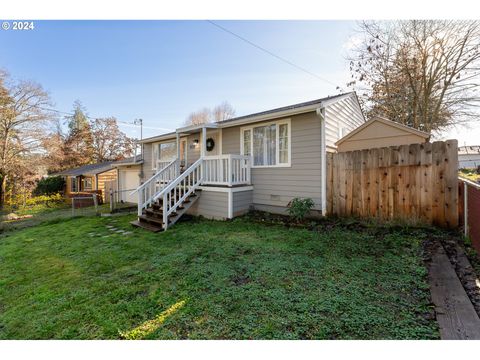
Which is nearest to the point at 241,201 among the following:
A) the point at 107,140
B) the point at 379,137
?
the point at 379,137

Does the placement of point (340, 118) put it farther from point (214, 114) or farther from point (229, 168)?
point (214, 114)

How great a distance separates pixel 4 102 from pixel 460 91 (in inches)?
921

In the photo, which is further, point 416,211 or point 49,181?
point 49,181

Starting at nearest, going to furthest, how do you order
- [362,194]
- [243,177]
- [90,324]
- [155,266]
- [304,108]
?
[90,324] → [155,266] → [362,194] → [304,108] → [243,177]

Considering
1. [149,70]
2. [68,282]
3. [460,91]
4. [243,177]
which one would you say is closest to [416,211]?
[243,177]

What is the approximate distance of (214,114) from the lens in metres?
25.0

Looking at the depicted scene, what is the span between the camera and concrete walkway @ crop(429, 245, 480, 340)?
178cm

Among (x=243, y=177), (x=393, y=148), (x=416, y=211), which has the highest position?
(x=393, y=148)

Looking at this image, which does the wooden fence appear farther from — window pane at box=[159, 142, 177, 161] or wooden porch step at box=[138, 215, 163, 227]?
window pane at box=[159, 142, 177, 161]

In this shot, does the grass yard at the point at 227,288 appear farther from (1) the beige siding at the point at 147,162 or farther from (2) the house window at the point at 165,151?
(1) the beige siding at the point at 147,162

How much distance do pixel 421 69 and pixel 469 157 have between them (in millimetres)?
20073

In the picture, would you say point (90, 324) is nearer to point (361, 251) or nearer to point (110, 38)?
point (361, 251)

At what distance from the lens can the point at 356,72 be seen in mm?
13219

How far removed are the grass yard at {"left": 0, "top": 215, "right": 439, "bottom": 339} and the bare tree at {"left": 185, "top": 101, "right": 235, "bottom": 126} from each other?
20927mm
